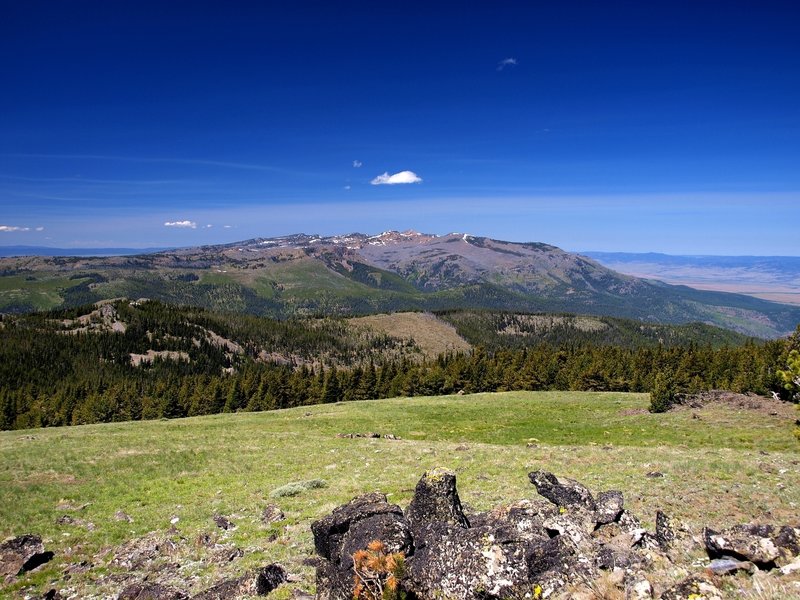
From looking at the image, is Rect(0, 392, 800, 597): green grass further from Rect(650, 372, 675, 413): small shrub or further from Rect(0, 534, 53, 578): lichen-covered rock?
Rect(650, 372, 675, 413): small shrub

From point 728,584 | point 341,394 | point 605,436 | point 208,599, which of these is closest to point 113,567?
point 208,599

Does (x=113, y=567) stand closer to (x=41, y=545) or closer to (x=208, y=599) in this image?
(x=41, y=545)

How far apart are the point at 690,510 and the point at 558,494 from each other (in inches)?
232

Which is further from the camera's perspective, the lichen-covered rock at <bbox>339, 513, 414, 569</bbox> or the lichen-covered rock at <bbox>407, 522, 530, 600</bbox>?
the lichen-covered rock at <bbox>339, 513, 414, 569</bbox>

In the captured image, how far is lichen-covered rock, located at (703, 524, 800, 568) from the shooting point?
937cm

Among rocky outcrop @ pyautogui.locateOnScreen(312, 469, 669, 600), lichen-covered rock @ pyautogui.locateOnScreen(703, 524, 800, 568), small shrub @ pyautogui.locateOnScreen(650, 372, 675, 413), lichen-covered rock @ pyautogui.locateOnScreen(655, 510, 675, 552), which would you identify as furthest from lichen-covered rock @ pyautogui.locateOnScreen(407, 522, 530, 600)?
small shrub @ pyautogui.locateOnScreen(650, 372, 675, 413)

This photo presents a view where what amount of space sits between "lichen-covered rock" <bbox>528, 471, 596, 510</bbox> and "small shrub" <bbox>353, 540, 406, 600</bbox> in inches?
313

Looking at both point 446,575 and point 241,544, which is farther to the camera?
point 241,544

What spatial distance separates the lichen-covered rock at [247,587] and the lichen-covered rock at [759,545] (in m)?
12.1

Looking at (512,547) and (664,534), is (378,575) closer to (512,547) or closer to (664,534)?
(512,547)

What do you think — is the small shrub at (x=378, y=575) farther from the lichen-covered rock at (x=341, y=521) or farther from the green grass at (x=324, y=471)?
the green grass at (x=324, y=471)

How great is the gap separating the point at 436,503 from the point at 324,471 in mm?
16832

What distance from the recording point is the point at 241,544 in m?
18.0

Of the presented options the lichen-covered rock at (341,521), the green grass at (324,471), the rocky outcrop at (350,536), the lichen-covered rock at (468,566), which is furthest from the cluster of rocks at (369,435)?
the lichen-covered rock at (468,566)
